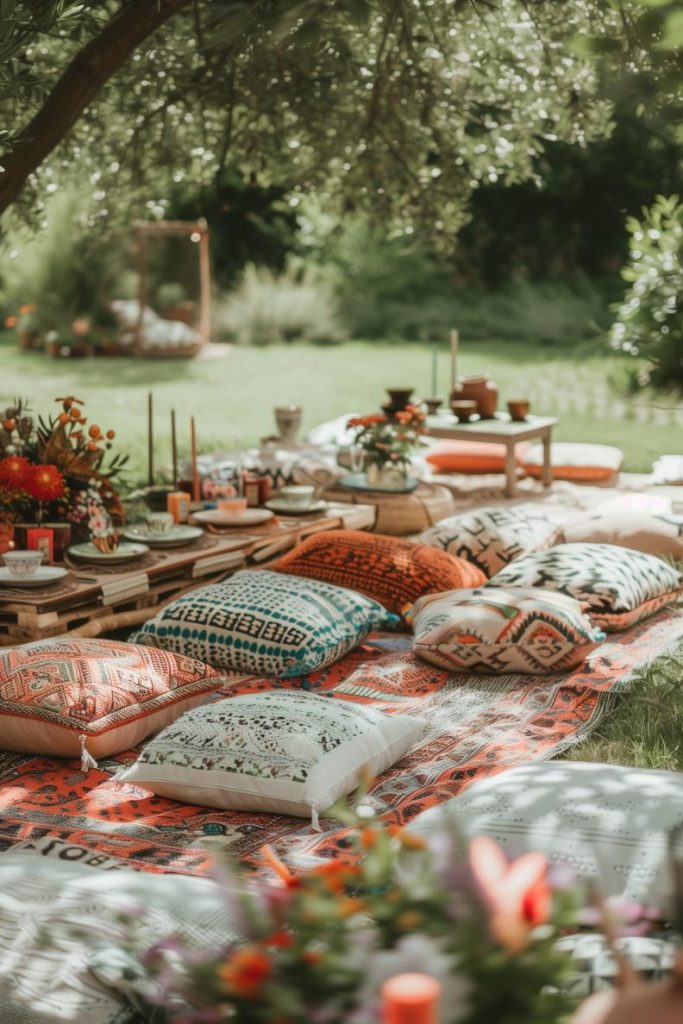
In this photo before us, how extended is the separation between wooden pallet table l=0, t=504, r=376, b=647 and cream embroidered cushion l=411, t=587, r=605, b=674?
1.10 m

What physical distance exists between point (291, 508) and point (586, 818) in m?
3.50

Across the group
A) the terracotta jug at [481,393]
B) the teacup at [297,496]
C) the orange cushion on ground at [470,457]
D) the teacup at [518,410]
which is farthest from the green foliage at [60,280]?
the teacup at [297,496]

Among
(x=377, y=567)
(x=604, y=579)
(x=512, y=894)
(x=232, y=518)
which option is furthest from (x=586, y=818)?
(x=232, y=518)

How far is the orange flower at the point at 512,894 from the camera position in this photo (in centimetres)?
136

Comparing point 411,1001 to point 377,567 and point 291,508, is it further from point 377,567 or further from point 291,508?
point 291,508

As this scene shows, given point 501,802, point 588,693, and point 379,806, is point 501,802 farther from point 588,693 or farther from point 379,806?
point 588,693

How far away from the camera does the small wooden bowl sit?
28.3 ft

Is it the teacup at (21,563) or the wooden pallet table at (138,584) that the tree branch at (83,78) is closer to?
the teacup at (21,563)

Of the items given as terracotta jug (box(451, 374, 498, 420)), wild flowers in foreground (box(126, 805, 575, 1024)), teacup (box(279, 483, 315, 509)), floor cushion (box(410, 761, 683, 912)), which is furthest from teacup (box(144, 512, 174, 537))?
wild flowers in foreground (box(126, 805, 575, 1024))

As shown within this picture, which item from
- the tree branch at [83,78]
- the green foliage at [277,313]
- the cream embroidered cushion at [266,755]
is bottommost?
the cream embroidered cushion at [266,755]

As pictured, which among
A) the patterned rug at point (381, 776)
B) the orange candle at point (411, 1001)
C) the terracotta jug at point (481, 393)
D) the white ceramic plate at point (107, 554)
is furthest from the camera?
the terracotta jug at point (481, 393)

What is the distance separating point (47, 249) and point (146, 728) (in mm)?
14308

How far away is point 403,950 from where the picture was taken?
1386 millimetres

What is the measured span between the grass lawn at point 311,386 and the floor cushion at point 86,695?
17.1 feet
